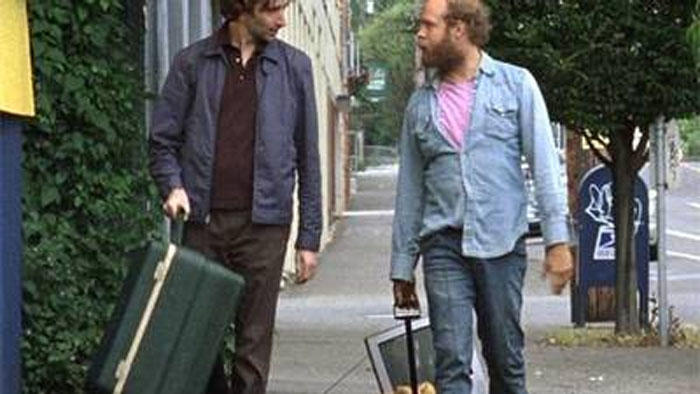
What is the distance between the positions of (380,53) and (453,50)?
71.6 meters

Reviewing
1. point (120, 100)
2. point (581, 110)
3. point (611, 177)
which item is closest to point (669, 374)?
point (581, 110)

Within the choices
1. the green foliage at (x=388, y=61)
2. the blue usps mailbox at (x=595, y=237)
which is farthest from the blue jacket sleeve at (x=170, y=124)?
the green foliage at (x=388, y=61)

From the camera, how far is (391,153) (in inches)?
3920

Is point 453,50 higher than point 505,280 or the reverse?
higher

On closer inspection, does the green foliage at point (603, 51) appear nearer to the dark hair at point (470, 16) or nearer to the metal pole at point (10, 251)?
the dark hair at point (470, 16)

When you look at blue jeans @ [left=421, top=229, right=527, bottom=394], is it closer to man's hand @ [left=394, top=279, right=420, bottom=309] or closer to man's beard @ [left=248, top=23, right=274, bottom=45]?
man's hand @ [left=394, top=279, right=420, bottom=309]

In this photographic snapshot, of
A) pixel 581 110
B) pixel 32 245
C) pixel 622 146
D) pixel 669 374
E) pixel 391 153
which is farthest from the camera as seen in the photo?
pixel 391 153

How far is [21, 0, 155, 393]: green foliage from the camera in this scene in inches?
269

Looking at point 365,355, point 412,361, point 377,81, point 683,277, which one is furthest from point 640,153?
point 377,81

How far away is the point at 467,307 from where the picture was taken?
557 centimetres

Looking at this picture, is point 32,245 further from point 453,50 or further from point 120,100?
point 453,50

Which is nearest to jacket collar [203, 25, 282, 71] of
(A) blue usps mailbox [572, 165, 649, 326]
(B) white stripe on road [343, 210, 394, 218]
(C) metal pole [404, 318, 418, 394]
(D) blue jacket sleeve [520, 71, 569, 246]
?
(D) blue jacket sleeve [520, 71, 569, 246]

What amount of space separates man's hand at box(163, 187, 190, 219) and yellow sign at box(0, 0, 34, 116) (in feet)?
2.21

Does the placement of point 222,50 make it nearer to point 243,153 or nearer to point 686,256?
point 243,153
